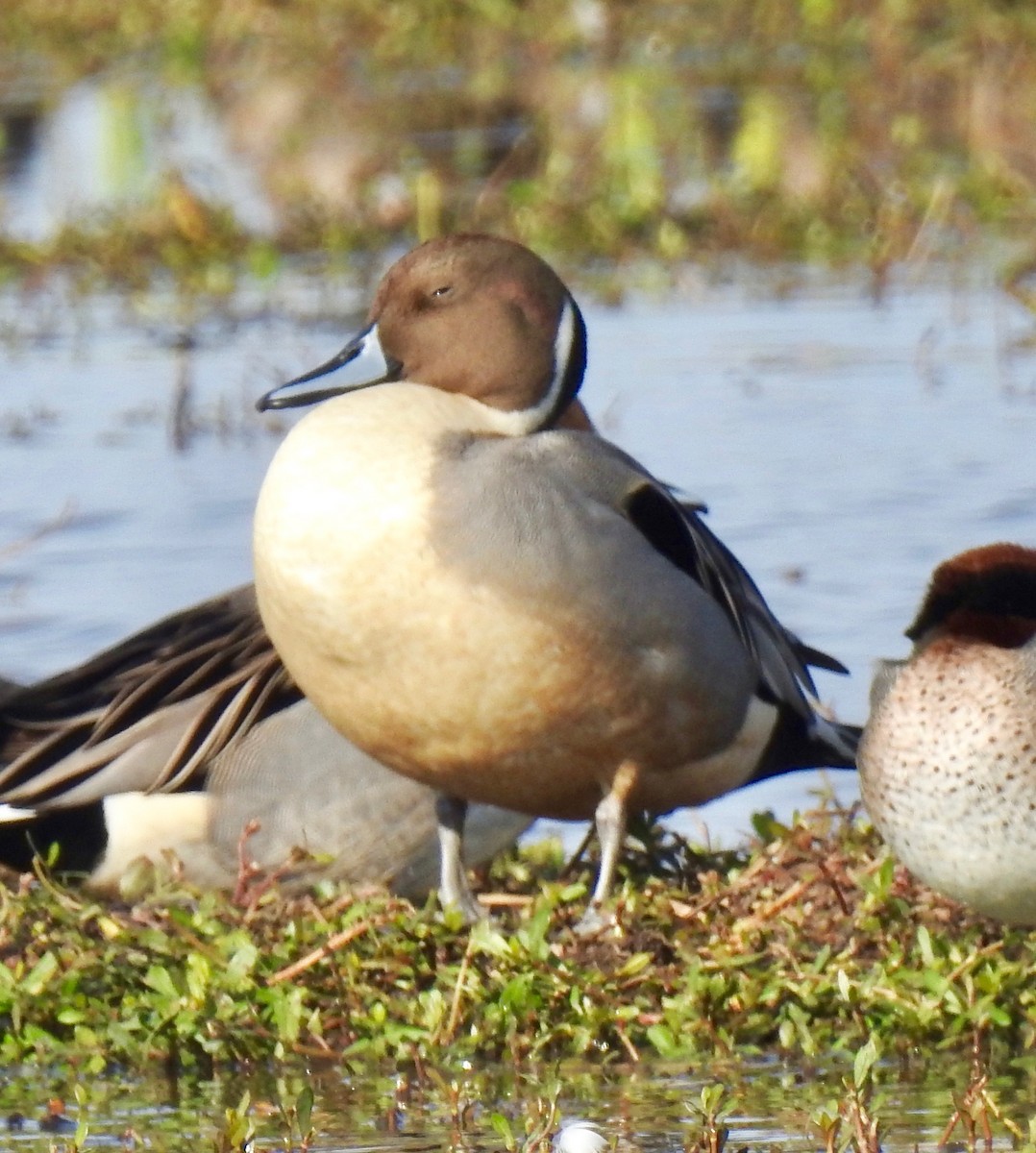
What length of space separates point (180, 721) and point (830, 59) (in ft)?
37.0

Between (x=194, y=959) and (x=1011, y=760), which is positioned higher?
(x=1011, y=760)

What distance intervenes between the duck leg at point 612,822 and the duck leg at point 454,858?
19 cm

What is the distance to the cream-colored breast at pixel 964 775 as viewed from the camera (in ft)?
12.4

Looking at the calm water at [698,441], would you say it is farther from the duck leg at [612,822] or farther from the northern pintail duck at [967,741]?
the northern pintail duck at [967,741]

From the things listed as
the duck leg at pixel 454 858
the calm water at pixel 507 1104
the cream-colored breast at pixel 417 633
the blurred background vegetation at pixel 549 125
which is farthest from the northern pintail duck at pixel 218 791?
the blurred background vegetation at pixel 549 125

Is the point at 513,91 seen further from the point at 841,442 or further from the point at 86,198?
the point at 841,442

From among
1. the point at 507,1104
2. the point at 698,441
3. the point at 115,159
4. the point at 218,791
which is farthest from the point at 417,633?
the point at 115,159

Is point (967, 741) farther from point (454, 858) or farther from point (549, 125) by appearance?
point (549, 125)

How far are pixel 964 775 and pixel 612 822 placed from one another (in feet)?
2.55

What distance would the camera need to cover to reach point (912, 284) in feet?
35.8

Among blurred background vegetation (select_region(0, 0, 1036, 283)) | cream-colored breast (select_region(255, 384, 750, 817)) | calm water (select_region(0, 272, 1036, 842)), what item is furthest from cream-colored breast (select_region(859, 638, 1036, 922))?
blurred background vegetation (select_region(0, 0, 1036, 283))

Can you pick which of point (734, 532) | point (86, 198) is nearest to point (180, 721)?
point (734, 532)

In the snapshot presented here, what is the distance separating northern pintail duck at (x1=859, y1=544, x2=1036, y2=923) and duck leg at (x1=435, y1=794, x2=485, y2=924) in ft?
2.42

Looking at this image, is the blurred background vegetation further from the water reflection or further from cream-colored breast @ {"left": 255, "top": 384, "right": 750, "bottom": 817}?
cream-colored breast @ {"left": 255, "top": 384, "right": 750, "bottom": 817}
